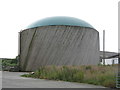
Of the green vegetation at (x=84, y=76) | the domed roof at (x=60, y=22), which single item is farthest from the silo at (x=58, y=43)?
the green vegetation at (x=84, y=76)

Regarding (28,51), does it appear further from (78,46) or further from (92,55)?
(92,55)

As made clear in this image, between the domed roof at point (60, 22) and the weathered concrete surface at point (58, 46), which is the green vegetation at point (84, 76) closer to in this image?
the weathered concrete surface at point (58, 46)

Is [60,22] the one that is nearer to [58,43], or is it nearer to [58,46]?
[58,43]

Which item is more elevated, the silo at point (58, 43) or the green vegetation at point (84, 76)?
the silo at point (58, 43)

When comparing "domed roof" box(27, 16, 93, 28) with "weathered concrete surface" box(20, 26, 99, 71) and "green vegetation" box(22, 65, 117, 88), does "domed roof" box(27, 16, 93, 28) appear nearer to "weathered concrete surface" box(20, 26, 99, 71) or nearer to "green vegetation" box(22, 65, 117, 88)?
"weathered concrete surface" box(20, 26, 99, 71)

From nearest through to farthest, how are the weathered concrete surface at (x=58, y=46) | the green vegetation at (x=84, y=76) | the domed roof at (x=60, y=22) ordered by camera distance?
1. the green vegetation at (x=84, y=76)
2. the weathered concrete surface at (x=58, y=46)
3. the domed roof at (x=60, y=22)

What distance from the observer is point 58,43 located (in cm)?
3269

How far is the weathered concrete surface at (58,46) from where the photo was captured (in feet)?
106

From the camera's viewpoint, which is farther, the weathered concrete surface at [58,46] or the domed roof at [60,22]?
the domed roof at [60,22]

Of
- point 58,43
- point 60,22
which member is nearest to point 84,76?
point 58,43

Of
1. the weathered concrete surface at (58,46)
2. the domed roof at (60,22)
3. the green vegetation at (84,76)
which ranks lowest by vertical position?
the green vegetation at (84,76)

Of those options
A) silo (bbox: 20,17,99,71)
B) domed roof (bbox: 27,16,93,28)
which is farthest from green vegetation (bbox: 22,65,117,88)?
domed roof (bbox: 27,16,93,28)

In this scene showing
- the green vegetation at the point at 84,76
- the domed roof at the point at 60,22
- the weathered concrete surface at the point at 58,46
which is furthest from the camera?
the domed roof at the point at 60,22

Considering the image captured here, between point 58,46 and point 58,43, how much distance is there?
18.7 inches
